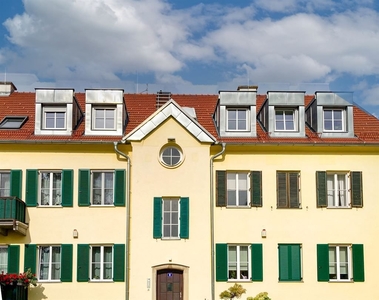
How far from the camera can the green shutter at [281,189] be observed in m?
25.4

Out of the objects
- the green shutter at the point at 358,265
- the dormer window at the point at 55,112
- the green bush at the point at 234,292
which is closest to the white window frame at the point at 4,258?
the dormer window at the point at 55,112

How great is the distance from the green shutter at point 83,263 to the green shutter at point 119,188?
7.01ft

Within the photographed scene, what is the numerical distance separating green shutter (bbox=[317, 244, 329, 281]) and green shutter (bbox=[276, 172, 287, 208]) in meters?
2.23

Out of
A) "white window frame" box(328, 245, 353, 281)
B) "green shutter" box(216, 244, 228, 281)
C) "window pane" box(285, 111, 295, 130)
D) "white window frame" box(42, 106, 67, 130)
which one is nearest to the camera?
"green shutter" box(216, 244, 228, 281)

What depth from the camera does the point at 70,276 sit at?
80.3ft

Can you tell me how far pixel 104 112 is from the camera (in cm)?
2664

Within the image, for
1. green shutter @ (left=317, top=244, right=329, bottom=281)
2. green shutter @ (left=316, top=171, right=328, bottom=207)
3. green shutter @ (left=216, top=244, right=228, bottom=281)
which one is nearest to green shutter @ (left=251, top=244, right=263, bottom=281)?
green shutter @ (left=216, top=244, right=228, bottom=281)

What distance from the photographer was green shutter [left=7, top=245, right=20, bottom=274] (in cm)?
2445

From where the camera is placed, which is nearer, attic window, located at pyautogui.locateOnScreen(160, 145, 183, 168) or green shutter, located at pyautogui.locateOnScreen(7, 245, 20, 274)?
green shutter, located at pyautogui.locateOnScreen(7, 245, 20, 274)

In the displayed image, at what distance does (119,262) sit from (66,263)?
6.83 feet

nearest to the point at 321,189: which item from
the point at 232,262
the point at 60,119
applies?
the point at 232,262

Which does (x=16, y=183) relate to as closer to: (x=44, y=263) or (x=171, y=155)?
(x=44, y=263)

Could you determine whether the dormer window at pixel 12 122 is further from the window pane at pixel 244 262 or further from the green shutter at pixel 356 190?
the green shutter at pixel 356 190

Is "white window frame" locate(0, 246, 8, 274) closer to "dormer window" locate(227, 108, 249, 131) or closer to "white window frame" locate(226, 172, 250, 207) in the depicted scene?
"white window frame" locate(226, 172, 250, 207)
